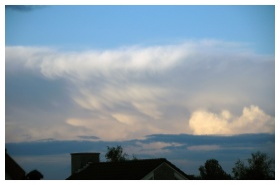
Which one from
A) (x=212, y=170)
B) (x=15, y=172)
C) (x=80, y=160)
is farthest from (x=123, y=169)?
(x=212, y=170)

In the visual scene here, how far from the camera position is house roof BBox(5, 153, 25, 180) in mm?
19516

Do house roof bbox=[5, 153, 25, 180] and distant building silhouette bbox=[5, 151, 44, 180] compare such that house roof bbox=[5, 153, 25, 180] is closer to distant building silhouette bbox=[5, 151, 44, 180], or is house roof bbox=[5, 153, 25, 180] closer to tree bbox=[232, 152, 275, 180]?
distant building silhouette bbox=[5, 151, 44, 180]

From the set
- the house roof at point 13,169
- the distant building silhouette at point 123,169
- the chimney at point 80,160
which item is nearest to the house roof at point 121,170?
the distant building silhouette at point 123,169

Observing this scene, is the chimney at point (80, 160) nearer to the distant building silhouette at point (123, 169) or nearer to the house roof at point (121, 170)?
the distant building silhouette at point (123, 169)

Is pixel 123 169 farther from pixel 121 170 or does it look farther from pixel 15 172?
pixel 15 172

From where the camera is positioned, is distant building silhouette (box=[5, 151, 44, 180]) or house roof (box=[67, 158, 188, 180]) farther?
house roof (box=[67, 158, 188, 180])

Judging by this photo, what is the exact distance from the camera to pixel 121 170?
25875 millimetres

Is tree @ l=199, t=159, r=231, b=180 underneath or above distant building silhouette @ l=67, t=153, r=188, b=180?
underneath

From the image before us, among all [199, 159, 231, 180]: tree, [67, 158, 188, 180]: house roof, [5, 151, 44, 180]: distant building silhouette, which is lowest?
[199, 159, 231, 180]: tree

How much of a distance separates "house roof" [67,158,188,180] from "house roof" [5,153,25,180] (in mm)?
6030

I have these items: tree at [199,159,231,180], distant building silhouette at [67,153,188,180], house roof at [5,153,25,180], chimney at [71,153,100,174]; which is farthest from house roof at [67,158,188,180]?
tree at [199,159,231,180]

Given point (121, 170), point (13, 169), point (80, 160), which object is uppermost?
point (13, 169)

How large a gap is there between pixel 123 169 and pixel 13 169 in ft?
23.9
